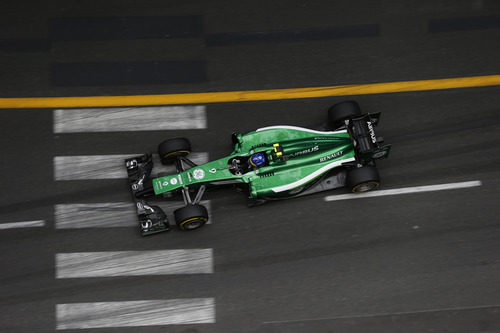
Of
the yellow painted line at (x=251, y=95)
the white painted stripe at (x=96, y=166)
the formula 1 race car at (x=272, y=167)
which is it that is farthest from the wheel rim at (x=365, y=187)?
the white painted stripe at (x=96, y=166)

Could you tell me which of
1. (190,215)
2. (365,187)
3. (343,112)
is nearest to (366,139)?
(343,112)

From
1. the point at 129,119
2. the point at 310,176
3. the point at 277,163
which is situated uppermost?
the point at 129,119

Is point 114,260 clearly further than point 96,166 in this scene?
No

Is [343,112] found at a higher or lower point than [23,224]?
higher

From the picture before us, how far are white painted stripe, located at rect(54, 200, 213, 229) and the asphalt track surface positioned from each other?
0.12 m

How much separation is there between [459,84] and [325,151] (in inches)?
137

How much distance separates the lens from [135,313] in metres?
10.2

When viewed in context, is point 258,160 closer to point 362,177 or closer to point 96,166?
point 362,177

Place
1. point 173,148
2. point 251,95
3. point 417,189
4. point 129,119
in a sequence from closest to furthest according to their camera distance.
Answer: point 173,148
point 417,189
point 129,119
point 251,95

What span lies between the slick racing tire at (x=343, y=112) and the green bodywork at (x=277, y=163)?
0.27 m

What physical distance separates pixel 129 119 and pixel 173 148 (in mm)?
1436

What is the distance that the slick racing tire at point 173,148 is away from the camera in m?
10.3

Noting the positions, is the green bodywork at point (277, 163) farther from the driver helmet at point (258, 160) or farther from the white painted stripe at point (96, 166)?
the white painted stripe at point (96, 166)

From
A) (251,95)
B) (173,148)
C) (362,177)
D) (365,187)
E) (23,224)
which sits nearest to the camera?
(362,177)
